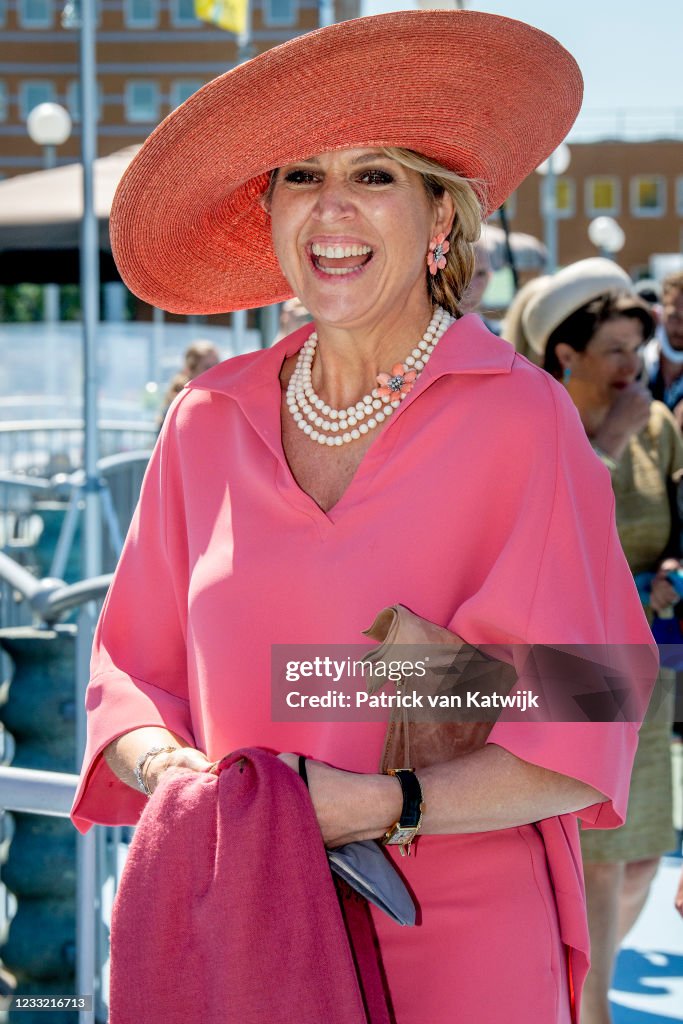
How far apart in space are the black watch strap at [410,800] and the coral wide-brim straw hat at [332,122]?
3.07 ft

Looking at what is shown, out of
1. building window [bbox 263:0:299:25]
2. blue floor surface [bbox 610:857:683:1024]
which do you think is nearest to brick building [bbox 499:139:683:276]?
building window [bbox 263:0:299:25]

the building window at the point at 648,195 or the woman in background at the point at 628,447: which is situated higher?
the building window at the point at 648,195

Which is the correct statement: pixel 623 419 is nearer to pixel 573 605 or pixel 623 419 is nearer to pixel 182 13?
pixel 573 605

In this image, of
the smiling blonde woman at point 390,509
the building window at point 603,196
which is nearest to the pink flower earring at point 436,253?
the smiling blonde woman at point 390,509

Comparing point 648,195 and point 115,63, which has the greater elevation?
point 115,63

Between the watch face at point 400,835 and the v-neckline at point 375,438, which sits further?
the v-neckline at point 375,438

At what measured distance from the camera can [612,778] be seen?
160 centimetres

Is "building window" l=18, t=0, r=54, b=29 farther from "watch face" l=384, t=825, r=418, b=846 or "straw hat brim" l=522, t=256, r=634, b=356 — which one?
"watch face" l=384, t=825, r=418, b=846

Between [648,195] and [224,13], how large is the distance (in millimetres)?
52010

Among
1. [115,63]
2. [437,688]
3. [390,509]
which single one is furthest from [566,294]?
[115,63]

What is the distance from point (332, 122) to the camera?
1844mm

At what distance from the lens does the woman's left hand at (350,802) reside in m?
1.54

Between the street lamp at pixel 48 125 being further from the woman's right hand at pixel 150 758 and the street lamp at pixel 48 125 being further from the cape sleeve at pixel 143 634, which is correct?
the woman's right hand at pixel 150 758

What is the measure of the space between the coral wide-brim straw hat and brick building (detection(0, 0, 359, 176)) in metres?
54.0
